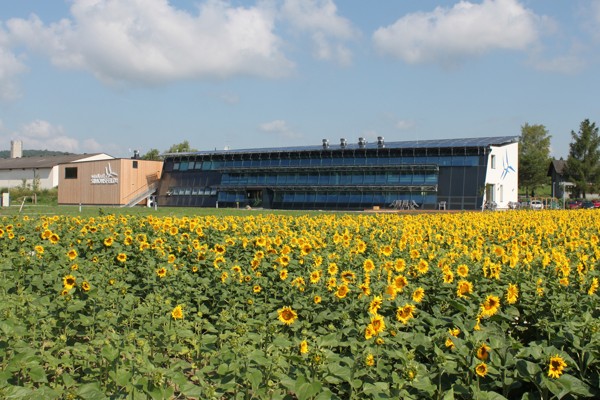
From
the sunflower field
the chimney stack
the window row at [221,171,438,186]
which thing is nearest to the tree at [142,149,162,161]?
the chimney stack

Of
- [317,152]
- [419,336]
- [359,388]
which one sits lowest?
[359,388]

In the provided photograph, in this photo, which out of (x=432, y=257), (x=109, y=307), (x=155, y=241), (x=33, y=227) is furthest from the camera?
(x=33, y=227)

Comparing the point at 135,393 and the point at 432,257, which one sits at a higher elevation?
the point at 432,257

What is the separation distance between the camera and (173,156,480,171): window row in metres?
49.8

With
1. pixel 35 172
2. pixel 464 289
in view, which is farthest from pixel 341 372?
pixel 35 172

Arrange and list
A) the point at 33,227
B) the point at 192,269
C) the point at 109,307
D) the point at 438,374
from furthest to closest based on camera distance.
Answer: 1. the point at 33,227
2. the point at 192,269
3. the point at 109,307
4. the point at 438,374

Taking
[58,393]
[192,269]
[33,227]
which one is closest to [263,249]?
[192,269]

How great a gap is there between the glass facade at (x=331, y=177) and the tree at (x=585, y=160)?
81.2 ft

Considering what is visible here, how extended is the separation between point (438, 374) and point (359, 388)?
47 cm

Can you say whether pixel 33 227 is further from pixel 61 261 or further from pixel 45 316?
pixel 45 316

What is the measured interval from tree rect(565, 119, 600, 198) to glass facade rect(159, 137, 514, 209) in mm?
→ 24751

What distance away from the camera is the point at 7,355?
373 cm

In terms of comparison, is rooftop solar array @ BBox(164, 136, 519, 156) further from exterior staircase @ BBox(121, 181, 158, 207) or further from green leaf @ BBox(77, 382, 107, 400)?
green leaf @ BBox(77, 382, 107, 400)

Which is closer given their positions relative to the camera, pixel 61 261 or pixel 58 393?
pixel 58 393
